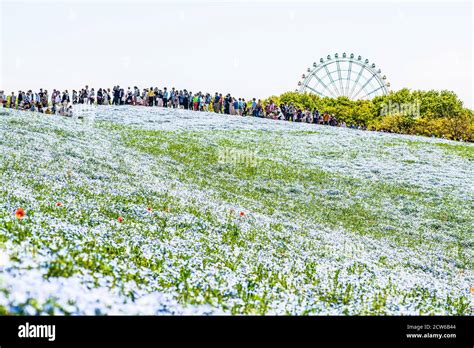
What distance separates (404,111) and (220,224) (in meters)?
87.4

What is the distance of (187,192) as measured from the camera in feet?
80.2

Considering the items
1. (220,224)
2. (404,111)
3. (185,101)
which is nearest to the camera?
(220,224)

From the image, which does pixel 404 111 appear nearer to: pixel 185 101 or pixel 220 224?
pixel 185 101

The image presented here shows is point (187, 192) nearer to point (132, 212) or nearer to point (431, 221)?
point (132, 212)

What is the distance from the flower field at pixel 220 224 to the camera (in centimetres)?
885

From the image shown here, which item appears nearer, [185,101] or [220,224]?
Result: [220,224]

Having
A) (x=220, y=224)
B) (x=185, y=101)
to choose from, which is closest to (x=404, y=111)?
(x=185, y=101)

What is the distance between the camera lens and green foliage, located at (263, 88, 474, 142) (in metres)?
78.2

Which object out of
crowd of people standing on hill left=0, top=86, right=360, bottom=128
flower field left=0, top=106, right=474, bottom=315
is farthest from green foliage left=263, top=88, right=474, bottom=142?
flower field left=0, top=106, right=474, bottom=315

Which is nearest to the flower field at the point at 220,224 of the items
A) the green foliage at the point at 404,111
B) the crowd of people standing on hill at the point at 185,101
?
the crowd of people standing on hill at the point at 185,101

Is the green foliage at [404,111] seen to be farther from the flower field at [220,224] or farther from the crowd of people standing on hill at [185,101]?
the flower field at [220,224]

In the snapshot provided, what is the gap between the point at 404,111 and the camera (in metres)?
95.8
